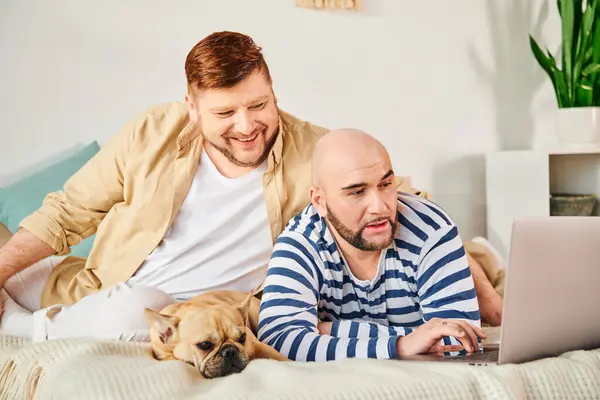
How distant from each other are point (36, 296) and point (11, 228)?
0.48 m

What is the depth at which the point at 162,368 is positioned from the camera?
1195 millimetres

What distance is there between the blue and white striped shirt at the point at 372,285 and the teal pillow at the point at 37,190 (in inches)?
44.6

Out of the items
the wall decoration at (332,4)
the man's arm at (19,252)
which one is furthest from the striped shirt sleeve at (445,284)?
the wall decoration at (332,4)

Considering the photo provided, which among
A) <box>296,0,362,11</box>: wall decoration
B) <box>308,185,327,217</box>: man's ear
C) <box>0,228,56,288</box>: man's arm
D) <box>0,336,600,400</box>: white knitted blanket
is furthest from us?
<box>296,0,362,11</box>: wall decoration

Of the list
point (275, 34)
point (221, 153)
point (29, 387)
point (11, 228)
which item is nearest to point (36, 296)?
point (11, 228)

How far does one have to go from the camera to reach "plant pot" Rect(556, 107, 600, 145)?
296 cm

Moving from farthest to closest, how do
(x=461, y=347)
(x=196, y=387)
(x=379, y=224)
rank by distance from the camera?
(x=379, y=224) → (x=461, y=347) → (x=196, y=387)

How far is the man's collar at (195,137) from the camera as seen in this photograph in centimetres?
190

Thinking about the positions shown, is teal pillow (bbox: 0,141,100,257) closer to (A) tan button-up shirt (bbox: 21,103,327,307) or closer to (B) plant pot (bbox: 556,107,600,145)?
(A) tan button-up shirt (bbox: 21,103,327,307)

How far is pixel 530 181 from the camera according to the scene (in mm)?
3018

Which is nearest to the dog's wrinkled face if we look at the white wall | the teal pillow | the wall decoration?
the teal pillow

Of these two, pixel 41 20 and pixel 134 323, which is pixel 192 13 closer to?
pixel 41 20

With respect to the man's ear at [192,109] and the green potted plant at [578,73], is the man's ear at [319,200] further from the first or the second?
the green potted plant at [578,73]

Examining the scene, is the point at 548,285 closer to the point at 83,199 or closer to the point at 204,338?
the point at 204,338
